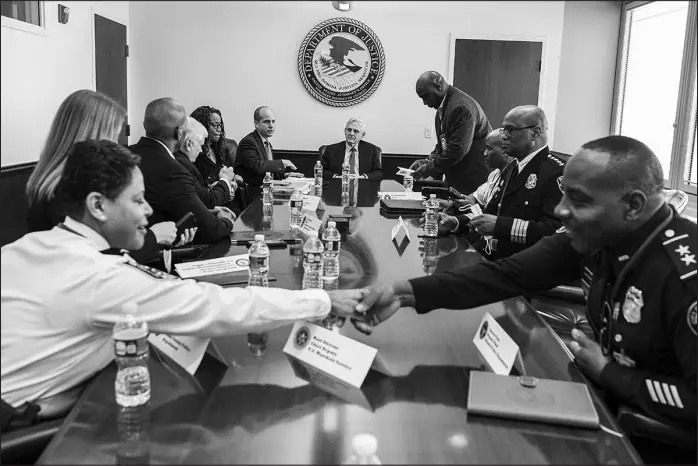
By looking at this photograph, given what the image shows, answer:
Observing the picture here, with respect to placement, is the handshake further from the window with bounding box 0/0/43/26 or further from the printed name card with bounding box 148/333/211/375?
the window with bounding box 0/0/43/26

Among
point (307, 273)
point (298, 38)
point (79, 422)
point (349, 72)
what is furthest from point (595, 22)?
point (79, 422)

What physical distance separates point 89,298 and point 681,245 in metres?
1.28

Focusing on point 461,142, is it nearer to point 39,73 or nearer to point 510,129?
point 510,129

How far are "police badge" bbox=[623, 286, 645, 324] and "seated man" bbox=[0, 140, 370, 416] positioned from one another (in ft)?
2.28

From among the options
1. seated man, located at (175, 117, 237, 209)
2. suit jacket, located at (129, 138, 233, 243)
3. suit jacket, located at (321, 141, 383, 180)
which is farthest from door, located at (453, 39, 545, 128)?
suit jacket, located at (129, 138, 233, 243)

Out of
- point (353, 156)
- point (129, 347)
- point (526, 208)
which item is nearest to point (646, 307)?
point (129, 347)

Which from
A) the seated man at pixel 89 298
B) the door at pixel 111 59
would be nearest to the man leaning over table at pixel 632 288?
the seated man at pixel 89 298

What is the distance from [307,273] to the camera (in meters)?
2.00

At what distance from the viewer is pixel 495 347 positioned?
4.50ft

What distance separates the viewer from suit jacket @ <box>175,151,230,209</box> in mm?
3321

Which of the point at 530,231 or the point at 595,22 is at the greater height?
the point at 595,22

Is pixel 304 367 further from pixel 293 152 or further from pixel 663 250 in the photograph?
pixel 293 152

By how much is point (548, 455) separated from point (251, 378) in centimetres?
59

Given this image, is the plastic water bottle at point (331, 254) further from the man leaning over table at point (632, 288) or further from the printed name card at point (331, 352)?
the printed name card at point (331, 352)
